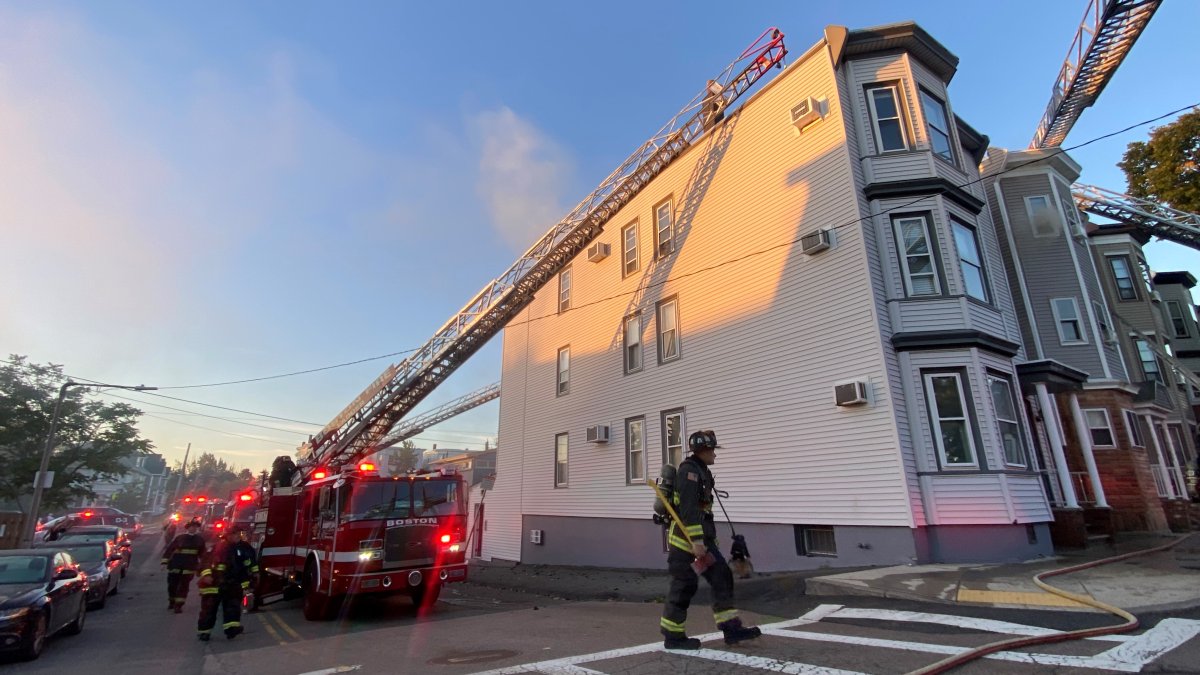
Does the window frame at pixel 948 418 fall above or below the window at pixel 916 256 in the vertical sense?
below

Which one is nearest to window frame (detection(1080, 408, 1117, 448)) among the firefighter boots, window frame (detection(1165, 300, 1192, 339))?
the firefighter boots

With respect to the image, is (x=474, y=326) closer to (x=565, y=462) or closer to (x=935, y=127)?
(x=565, y=462)

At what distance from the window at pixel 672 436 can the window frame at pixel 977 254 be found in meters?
6.44

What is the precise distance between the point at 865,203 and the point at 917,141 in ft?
6.04

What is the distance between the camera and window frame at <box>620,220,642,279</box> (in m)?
16.9

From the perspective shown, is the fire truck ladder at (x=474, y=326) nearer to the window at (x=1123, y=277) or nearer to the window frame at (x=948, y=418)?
the window frame at (x=948, y=418)

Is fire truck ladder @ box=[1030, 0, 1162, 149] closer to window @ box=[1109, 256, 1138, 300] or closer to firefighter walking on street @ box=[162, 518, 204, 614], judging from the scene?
window @ box=[1109, 256, 1138, 300]

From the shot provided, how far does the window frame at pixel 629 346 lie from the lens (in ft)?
51.9

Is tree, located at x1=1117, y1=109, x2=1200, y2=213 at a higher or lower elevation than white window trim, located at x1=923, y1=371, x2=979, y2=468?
higher

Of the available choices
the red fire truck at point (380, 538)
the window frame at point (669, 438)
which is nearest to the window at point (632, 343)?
the window frame at point (669, 438)

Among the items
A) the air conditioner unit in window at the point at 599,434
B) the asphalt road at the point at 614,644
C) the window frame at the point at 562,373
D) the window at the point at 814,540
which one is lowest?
the asphalt road at the point at 614,644

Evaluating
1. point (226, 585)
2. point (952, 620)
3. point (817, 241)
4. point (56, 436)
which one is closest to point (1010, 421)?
point (817, 241)

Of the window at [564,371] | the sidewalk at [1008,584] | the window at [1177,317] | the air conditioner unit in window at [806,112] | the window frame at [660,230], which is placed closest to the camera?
the sidewalk at [1008,584]

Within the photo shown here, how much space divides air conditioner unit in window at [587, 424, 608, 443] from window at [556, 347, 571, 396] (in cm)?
247
